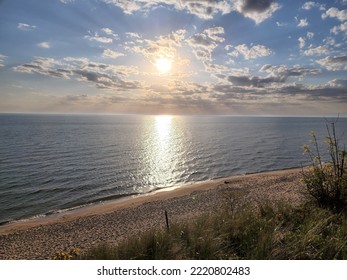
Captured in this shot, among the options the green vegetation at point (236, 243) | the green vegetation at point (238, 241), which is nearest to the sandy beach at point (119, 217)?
the green vegetation at point (238, 241)

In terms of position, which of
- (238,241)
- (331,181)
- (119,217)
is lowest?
(119,217)

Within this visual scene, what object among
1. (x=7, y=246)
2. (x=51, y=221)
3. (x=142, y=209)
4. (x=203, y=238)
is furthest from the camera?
(x=142, y=209)

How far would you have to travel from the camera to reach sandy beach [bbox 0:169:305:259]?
16.0 metres

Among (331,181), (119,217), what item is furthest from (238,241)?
Result: (119,217)

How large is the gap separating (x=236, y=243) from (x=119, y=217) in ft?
56.2

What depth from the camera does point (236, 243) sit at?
6.04 metres

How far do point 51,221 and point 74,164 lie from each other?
21.6 m

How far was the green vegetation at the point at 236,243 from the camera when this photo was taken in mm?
5254

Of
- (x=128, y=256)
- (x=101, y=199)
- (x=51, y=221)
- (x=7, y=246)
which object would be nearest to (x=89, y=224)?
(x=51, y=221)

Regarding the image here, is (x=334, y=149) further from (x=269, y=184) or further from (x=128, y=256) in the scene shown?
(x=269, y=184)

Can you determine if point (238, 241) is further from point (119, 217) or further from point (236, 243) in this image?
point (119, 217)

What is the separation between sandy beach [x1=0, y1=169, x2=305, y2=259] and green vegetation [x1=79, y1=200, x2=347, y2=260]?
4.26m

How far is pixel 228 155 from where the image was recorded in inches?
2138

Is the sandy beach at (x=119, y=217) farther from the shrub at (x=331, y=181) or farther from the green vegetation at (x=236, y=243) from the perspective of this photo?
the green vegetation at (x=236, y=243)
